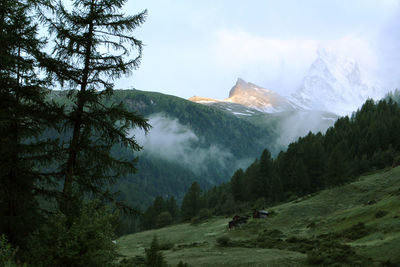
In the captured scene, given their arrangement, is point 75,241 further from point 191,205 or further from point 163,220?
point 191,205

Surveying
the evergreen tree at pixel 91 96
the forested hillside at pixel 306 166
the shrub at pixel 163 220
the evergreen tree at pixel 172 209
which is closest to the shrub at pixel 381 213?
the evergreen tree at pixel 91 96

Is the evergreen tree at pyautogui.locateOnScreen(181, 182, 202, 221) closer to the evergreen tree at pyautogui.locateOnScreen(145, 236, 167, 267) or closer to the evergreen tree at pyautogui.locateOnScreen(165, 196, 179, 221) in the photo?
the evergreen tree at pyautogui.locateOnScreen(165, 196, 179, 221)

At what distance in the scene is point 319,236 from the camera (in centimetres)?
4572

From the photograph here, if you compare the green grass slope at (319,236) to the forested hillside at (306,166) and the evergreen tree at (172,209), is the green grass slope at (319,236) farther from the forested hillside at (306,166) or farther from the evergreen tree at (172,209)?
the evergreen tree at (172,209)

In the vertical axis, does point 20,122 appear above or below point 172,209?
above

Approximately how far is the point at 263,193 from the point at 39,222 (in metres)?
103

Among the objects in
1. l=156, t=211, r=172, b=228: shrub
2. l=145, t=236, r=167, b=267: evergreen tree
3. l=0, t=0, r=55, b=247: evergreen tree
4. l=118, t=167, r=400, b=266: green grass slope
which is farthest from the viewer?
l=156, t=211, r=172, b=228: shrub

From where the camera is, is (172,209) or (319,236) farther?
(172,209)

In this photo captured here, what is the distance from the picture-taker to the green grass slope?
1192 inches

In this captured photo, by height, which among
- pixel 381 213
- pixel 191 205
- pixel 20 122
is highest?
pixel 20 122

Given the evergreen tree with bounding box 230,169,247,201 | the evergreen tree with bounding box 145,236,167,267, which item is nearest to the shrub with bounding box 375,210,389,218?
the evergreen tree with bounding box 145,236,167,267

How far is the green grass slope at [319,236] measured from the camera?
3027 cm

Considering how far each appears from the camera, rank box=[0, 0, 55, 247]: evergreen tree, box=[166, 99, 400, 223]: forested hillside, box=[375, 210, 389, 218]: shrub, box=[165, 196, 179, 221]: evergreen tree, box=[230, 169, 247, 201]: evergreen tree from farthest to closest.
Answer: box=[165, 196, 179, 221]: evergreen tree → box=[230, 169, 247, 201]: evergreen tree → box=[166, 99, 400, 223]: forested hillside → box=[375, 210, 389, 218]: shrub → box=[0, 0, 55, 247]: evergreen tree

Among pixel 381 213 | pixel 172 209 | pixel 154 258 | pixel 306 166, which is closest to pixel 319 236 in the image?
A: pixel 381 213
